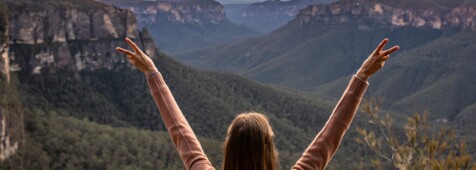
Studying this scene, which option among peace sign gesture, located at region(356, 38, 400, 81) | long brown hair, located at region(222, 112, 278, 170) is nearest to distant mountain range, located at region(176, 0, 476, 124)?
peace sign gesture, located at region(356, 38, 400, 81)

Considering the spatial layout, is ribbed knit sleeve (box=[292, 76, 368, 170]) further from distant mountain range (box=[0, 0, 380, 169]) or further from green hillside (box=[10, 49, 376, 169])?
green hillside (box=[10, 49, 376, 169])

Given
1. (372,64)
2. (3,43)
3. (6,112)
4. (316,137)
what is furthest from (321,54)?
(316,137)

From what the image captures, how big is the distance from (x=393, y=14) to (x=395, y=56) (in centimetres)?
2686

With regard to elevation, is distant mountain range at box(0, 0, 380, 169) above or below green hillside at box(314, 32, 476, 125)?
above

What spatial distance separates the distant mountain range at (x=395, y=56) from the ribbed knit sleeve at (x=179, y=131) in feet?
341

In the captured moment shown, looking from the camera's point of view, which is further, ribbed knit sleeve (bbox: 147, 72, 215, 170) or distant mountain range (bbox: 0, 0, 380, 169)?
distant mountain range (bbox: 0, 0, 380, 169)

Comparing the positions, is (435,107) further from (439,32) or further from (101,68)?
(439,32)

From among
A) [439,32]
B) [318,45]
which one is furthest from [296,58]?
[439,32]

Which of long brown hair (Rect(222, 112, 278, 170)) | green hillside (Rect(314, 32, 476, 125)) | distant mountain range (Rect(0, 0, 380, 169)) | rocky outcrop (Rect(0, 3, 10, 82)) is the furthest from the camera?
green hillside (Rect(314, 32, 476, 125))

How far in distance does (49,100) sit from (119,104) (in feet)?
38.9

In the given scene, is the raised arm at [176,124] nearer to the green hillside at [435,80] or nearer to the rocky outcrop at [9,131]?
the rocky outcrop at [9,131]

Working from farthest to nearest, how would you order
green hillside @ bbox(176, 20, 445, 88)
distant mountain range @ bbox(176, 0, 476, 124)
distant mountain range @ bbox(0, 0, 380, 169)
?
green hillside @ bbox(176, 20, 445, 88) → distant mountain range @ bbox(176, 0, 476, 124) → distant mountain range @ bbox(0, 0, 380, 169)

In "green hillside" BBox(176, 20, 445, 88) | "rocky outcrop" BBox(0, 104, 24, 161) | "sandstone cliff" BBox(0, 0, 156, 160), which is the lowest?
"green hillside" BBox(176, 20, 445, 88)

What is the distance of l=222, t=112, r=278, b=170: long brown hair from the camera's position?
3.46m
